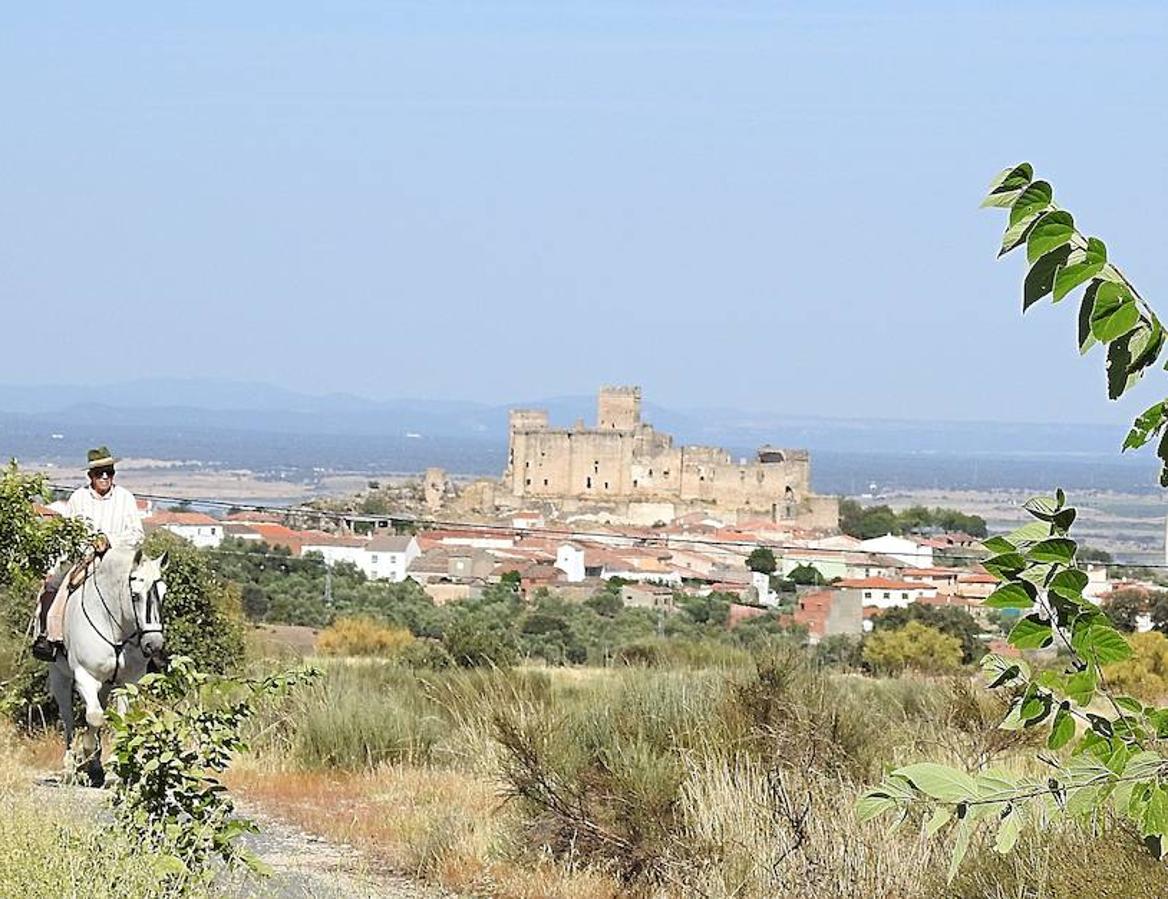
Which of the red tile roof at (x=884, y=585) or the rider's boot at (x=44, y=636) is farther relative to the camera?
the red tile roof at (x=884, y=585)

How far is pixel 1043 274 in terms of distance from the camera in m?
2.40

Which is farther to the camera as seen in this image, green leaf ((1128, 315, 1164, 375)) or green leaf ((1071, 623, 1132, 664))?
green leaf ((1071, 623, 1132, 664))

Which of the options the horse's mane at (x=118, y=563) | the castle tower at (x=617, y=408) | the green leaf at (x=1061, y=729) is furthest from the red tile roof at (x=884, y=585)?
the castle tower at (x=617, y=408)

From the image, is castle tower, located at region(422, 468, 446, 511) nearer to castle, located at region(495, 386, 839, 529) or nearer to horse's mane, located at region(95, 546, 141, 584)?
castle, located at region(495, 386, 839, 529)

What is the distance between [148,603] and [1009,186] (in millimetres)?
7552

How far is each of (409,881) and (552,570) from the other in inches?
2153

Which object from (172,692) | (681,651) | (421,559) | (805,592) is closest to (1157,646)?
(681,651)

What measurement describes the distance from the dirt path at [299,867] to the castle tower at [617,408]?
113151 mm

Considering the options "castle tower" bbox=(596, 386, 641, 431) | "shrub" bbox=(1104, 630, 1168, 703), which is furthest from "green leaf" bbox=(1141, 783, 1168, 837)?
"castle tower" bbox=(596, 386, 641, 431)

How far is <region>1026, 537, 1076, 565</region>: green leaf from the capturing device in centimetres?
258

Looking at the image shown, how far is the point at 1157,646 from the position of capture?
63.5ft

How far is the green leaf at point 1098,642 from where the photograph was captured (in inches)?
103

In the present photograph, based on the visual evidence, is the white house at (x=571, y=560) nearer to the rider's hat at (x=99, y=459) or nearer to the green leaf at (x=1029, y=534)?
the rider's hat at (x=99, y=459)

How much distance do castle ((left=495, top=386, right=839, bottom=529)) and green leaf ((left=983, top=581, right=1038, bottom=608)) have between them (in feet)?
362
